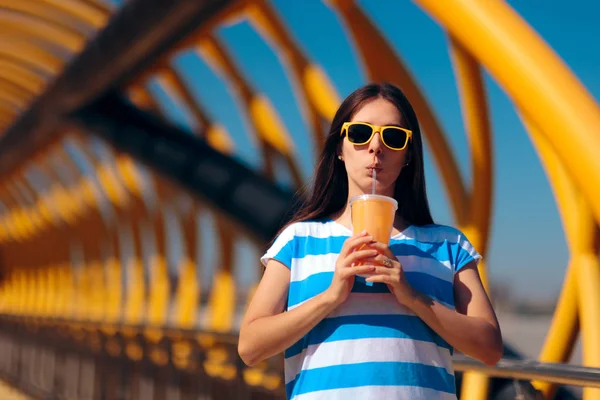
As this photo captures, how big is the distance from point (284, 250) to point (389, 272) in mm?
300

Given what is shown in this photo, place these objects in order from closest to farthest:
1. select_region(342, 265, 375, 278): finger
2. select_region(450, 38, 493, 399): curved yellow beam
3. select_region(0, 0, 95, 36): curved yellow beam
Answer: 1. select_region(342, 265, 375, 278): finger
2. select_region(450, 38, 493, 399): curved yellow beam
3. select_region(0, 0, 95, 36): curved yellow beam

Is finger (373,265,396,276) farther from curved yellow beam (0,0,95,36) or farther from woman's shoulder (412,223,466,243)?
curved yellow beam (0,0,95,36)

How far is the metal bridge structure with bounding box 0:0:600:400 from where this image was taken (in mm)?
4715

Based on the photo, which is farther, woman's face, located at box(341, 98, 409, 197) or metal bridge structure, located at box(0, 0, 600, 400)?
metal bridge structure, located at box(0, 0, 600, 400)

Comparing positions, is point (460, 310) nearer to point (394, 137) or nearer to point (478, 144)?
point (394, 137)

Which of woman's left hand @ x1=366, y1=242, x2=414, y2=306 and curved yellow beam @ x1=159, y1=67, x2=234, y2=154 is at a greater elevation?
curved yellow beam @ x1=159, y1=67, x2=234, y2=154

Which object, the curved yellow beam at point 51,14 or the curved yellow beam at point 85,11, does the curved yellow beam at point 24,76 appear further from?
the curved yellow beam at point 85,11

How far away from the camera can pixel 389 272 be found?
179cm

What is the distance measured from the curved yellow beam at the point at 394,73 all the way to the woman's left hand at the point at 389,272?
592cm

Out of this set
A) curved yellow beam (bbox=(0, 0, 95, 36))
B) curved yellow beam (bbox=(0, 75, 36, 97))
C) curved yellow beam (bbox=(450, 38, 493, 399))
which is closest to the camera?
curved yellow beam (bbox=(450, 38, 493, 399))

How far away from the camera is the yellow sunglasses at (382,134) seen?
2.01m

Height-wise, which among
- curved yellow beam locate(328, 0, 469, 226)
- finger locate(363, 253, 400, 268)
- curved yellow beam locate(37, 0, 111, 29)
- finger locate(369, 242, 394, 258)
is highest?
curved yellow beam locate(37, 0, 111, 29)

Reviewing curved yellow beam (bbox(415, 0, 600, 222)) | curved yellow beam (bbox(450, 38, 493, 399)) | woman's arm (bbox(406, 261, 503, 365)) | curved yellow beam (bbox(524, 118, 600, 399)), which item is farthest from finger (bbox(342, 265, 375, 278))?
curved yellow beam (bbox(450, 38, 493, 399))

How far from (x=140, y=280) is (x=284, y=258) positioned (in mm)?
17294
